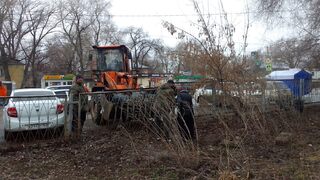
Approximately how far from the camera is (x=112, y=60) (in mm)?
16719

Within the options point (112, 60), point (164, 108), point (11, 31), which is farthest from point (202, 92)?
point (11, 31)

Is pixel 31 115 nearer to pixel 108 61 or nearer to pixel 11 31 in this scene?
pixel 108 61

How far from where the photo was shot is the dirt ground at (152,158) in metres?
7.02

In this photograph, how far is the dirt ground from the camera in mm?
7023

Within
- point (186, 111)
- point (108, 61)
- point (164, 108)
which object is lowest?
point (186, 111)

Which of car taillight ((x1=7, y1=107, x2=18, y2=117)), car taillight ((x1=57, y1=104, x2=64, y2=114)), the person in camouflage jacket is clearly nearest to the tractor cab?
car taillight ((x1=57, y1=104, x2=64, y2=114))

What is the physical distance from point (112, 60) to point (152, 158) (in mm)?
8980

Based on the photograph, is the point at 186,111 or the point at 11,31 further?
the point at 11,31

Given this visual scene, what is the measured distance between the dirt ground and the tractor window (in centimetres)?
547

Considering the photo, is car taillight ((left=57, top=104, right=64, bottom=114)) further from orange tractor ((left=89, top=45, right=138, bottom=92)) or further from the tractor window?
the tractor window

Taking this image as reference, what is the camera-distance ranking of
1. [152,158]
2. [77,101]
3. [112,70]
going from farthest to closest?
[112,70]
[77,101]
[152,158]

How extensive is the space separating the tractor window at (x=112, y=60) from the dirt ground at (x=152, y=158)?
547 centimetres

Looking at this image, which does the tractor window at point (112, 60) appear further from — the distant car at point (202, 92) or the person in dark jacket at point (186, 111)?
the person in dark jacket at point (186, 111)

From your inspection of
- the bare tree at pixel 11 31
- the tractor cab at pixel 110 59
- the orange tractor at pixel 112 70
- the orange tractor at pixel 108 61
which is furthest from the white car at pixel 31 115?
the bare tree at pixel 11 31
